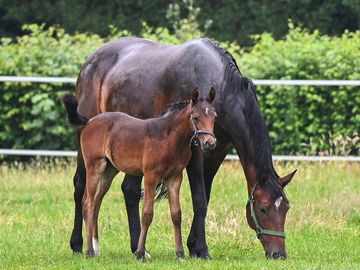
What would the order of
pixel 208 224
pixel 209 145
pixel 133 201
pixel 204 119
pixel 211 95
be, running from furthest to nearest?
pixel 208 224
pixel 133 201
pixel 211 95
pixel 204 119
pixel 209 145

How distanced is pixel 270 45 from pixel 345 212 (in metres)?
4.71

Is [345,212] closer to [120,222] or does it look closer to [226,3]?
[120,222]

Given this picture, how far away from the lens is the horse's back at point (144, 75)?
23.0 feet

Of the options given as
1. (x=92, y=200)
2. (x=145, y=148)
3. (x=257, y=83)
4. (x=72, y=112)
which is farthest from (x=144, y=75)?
(x=257, y=83)

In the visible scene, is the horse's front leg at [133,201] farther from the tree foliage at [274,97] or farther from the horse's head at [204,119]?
the tree foliage at [274,97]

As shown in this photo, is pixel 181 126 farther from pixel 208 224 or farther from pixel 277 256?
pixel 208 224

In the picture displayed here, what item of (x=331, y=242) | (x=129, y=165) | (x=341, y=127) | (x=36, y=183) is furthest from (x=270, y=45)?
(x=129, y=165)

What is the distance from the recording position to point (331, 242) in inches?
300

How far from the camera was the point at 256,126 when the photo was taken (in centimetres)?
655

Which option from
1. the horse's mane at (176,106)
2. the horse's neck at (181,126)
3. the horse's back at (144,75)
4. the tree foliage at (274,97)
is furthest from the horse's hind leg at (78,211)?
the tree foliage at (274,97)

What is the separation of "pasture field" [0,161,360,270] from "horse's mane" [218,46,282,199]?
0.70 m

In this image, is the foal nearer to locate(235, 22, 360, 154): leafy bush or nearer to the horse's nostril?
the horse's nostril

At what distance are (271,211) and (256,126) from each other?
2.34 ft

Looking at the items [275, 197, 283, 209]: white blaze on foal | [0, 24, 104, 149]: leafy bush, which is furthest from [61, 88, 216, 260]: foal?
[0, 24, 104, 149]: leafy bush
